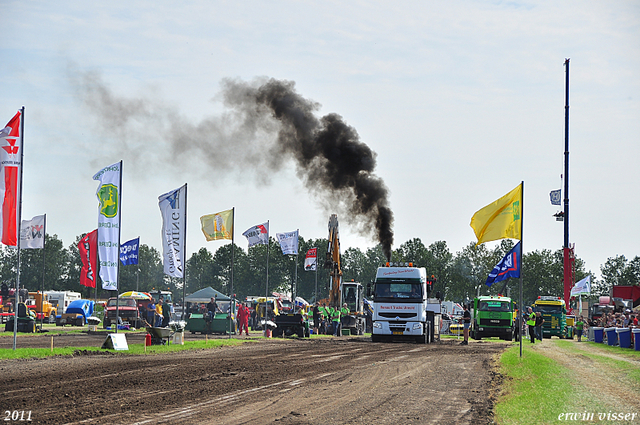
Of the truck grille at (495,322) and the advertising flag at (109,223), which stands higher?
the advertising flag at (109,223)

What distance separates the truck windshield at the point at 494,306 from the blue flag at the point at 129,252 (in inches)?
863

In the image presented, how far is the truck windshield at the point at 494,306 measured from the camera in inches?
1660

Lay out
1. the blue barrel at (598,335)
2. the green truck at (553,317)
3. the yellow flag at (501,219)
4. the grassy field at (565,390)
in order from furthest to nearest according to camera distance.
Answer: the green truck at (553,317), the blue barrel at (598,335), the yellow flag at (501,219), the grassy field at (565,390)

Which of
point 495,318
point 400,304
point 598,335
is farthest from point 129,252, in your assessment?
point 598,335

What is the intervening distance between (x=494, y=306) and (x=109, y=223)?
1007 inches

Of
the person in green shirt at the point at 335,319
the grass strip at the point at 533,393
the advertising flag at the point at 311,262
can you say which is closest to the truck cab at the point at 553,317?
the advertising flag at the point at 311,262

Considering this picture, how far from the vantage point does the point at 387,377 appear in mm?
16688

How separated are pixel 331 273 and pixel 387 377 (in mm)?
25705

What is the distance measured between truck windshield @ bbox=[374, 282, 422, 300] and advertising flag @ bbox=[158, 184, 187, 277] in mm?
10695

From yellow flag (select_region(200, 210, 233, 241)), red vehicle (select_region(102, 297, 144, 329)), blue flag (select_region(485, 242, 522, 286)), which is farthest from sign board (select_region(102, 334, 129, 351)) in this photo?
red vehicle (select_region(102, 297, 144, 329))

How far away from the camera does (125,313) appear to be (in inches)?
1822

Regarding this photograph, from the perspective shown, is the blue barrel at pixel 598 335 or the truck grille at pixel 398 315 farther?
the blue barrel at pixel 598 335

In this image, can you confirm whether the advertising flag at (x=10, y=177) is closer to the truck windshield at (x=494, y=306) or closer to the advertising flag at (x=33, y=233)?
the advertising flag at (x=33, y=233)

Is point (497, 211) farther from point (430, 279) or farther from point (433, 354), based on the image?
point (430, 279)
